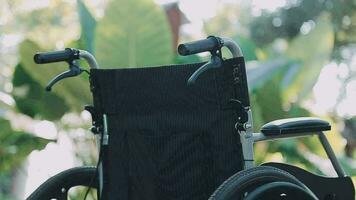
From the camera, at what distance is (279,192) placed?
1.55 meters

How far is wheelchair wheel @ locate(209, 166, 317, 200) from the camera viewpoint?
1.50 m

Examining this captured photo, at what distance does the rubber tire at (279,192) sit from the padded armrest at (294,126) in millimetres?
184

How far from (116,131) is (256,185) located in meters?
0.52

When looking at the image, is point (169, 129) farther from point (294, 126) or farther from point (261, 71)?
point (261, 71)

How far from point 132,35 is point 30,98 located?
3.00 feet

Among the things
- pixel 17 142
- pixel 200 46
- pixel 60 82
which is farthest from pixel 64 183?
pixel 17 142

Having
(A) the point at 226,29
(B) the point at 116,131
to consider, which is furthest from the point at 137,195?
(A) the point at 226,29

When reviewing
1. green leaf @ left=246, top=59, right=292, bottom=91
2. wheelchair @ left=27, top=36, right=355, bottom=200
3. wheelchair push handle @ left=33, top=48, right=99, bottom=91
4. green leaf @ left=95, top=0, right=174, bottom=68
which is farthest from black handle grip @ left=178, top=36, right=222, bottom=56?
green leaf @ left=246, top=59, right=292, bottom=91

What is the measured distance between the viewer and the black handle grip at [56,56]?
6.10 feet

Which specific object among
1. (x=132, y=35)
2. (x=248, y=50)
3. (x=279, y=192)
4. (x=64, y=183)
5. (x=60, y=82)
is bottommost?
(x=279, y=192)

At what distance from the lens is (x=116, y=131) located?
75.9 inches

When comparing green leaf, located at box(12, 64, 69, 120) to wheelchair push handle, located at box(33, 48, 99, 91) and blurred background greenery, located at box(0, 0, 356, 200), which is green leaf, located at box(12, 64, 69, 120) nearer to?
blurred background greenery, located at box(0, 0, 356, 200)

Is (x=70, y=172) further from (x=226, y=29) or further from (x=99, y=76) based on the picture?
(x=226, y=29)

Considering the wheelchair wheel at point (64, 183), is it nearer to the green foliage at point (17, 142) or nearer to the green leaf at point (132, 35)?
the green leaf at point (132, 35)
